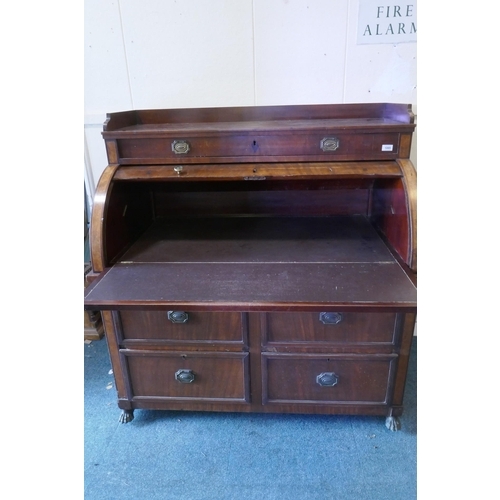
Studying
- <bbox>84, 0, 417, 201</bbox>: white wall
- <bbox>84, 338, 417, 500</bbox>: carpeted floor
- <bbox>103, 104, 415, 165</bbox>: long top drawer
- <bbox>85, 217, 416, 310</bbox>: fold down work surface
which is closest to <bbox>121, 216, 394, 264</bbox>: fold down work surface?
<bbox>85, 217, 416, 310</bbox>: fold down work surface

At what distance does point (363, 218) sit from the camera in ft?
5.03

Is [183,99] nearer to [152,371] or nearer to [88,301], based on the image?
[88,301]

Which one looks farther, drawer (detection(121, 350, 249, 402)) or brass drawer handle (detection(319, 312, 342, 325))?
drawer (detection(121, 350, 249, 402))

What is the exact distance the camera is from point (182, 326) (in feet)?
3.78

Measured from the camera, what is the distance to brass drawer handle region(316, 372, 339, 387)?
→ 3.89ft

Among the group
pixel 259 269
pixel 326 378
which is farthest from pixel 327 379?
pixel 259 269

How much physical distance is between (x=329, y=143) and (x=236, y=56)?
620 mm

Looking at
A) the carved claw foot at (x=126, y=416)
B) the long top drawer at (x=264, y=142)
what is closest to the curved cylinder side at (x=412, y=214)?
the long top drawer at (x=264, y=142)

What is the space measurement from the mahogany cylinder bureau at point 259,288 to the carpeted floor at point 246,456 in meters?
0.10

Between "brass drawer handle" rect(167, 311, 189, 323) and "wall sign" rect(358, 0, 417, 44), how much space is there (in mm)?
1236

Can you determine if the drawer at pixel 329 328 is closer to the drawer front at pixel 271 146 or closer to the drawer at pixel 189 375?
the drawer at pixel 189 375

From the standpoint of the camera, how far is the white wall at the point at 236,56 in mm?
1417

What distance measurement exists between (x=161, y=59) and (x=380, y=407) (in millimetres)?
1569

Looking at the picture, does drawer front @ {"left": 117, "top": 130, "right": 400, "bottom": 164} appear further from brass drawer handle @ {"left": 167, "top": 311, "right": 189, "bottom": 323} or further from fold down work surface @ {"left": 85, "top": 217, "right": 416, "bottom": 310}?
brass drawer handle @ {"left": 167, "top": 311, "right": 189, "bottom": 323}
